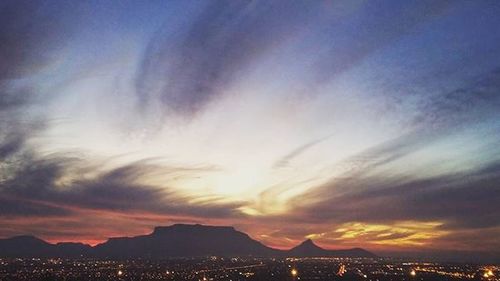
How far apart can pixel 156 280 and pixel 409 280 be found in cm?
7943

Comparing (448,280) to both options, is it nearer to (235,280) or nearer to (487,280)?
(487,280)

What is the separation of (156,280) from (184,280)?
8.40m

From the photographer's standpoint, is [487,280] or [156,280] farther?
[487,280]

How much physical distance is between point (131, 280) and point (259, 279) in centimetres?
3878

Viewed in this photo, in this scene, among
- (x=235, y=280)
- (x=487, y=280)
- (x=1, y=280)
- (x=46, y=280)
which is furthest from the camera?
(x=487, y=280)

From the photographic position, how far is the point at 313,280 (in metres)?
138

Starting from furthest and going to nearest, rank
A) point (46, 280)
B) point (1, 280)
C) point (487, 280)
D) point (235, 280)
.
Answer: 1. point (487, 280)
2. point (235, 280)
3. point (1, 280)
4. point (46, 280)

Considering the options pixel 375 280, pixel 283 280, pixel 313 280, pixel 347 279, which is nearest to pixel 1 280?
pixel 283 280

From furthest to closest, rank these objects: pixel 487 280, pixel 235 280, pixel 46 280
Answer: pixel 487 280, pixel 235 280, pixel 46 280

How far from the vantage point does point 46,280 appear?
96.7 meters

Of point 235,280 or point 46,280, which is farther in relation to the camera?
point 235,280

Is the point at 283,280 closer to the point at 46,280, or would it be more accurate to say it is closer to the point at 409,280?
the point at 409,280

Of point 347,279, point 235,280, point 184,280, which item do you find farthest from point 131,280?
point 347,279

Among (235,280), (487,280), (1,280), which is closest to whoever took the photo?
(1,280)
